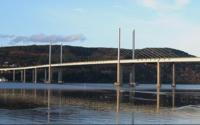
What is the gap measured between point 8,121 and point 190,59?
9103 centimetres

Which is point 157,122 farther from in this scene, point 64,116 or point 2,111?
point 2,111

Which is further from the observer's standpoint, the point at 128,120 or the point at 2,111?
the point at 2,111

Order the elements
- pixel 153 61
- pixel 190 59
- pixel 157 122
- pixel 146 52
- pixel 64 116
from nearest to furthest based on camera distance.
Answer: pixel 157 122 → pixel 64 116 → pixel 190 59 → pixel 153 61 → pixel 146 52

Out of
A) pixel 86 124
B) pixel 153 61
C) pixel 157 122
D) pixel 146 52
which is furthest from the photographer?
pixel 146 52

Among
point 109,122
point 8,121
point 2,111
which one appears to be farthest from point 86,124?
point 2,111

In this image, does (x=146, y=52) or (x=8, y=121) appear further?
(x=146, y=52)

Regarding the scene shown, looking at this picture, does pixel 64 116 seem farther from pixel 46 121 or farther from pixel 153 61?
pixel 153 61

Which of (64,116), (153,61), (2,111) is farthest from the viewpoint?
(153,61)

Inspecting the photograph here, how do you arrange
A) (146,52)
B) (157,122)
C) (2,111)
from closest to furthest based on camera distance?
(157,122), (2,111), (146,52)

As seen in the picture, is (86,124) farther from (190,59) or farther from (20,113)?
(190,59)

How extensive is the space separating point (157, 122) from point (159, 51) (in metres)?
124

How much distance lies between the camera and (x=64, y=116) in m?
39.6

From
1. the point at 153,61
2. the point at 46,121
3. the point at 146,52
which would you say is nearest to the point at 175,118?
the point at 46,121

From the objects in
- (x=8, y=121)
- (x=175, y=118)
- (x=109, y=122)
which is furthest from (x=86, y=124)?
(x=175, y=118)
